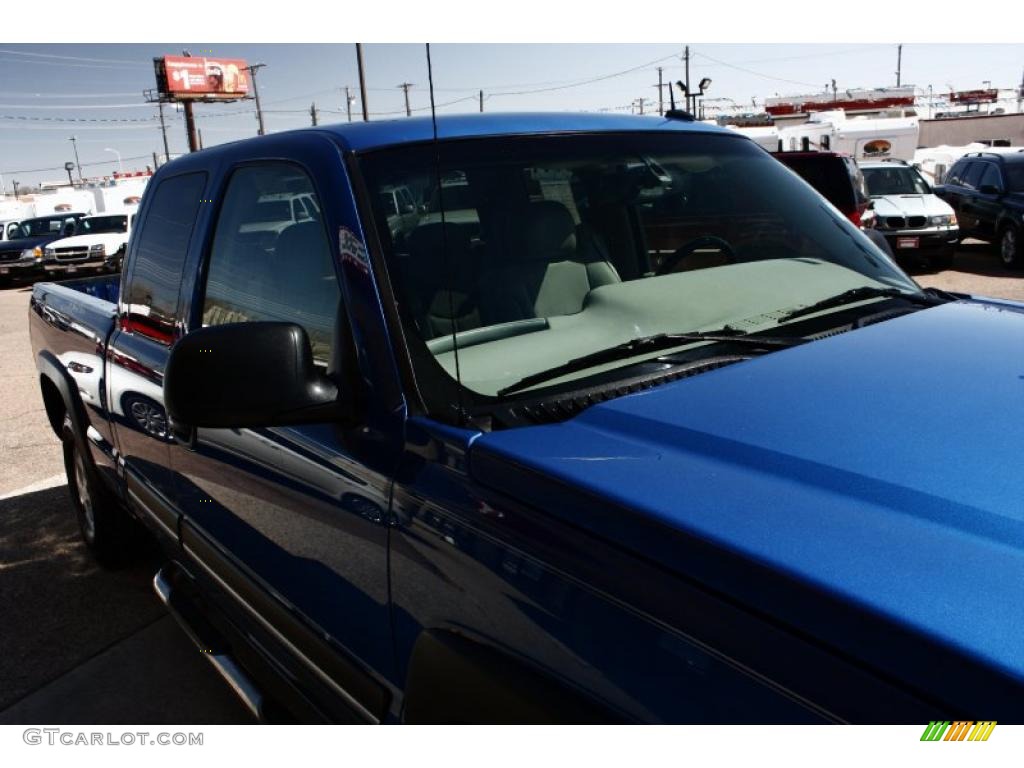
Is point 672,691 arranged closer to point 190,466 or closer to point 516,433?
point 516,433

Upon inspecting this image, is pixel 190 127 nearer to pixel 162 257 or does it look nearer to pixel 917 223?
pixel 917 223

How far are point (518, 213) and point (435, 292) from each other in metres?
0.46

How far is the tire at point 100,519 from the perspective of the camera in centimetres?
412

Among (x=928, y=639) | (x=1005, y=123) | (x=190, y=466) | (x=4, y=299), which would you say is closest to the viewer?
(x=928, y=639)

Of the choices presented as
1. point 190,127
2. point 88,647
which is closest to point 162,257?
point 88,647

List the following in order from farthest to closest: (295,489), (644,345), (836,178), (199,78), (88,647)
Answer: (199,78), (836,178), (88,647), (295,489), (644,345)

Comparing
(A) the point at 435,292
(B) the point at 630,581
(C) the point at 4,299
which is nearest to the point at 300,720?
(A) the point at 435,292

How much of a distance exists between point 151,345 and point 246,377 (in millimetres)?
1474

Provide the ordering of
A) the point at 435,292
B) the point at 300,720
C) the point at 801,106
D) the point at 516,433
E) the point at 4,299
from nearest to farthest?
the point at 516,433
the point at 435,292
the point at 300,720
the point at 4,299
the point at 801,106

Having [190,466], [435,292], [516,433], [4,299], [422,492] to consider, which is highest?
[435,292]

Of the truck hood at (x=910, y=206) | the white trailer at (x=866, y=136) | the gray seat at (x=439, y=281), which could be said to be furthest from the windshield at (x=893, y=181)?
the gray seat at (x=439, y=281)

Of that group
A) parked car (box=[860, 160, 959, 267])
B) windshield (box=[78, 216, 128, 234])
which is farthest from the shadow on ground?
windshield (box=[78, 216, 128, 234])

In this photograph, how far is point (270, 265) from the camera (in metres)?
2.37

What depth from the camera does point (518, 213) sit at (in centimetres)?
231
